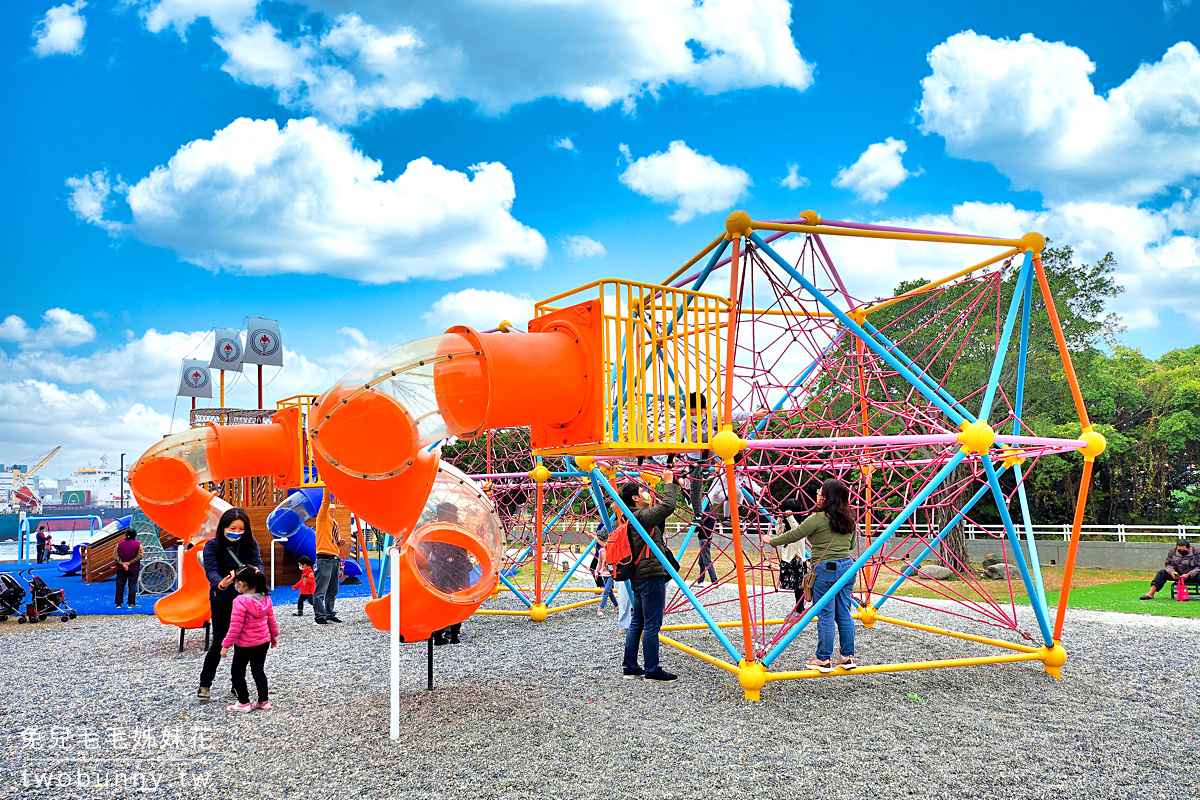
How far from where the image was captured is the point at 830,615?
717cm

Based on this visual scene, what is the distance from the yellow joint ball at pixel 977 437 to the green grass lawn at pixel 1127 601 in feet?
27.6

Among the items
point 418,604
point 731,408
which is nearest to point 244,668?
point 418,604

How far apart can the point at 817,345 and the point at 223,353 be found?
888 inches

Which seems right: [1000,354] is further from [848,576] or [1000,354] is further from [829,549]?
[848,576]

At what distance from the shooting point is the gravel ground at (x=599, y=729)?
4988mm

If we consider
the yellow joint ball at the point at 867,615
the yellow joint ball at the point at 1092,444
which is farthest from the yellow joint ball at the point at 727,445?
the yellow joint ball at the point at 867,615

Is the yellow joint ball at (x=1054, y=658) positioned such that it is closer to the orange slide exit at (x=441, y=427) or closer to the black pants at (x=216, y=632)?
the orange slide exit at (x=441, y=427)

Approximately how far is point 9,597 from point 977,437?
14000 mm

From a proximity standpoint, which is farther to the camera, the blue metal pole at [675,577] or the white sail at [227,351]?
the white sail at [227,351]

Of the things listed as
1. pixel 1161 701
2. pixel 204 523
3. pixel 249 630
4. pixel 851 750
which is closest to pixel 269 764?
pixel 249 630

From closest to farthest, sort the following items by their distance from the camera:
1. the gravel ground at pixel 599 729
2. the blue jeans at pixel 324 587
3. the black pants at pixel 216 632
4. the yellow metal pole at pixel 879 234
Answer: the gravel ground at pixel 599 729, the black pants at pixel 216 632, the yellow metal pole at pixel 879 234, the blue jeans at pixel 324 587

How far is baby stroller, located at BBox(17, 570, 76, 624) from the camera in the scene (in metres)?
12.5

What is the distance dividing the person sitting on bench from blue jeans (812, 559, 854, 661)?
33.9 ft

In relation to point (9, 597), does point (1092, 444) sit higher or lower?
higher
